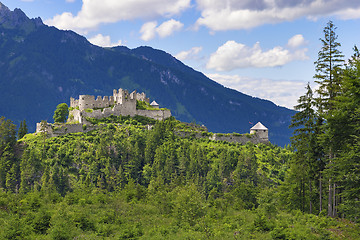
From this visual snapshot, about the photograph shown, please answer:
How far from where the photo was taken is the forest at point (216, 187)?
32500 mm

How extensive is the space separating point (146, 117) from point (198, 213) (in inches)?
3845

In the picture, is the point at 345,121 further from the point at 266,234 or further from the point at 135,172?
the point at 135,172

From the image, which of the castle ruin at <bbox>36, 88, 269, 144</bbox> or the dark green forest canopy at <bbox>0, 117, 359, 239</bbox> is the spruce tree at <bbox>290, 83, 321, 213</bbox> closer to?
the dark green forest canopy at <bbox>0, 117, 359, 239</bbox>

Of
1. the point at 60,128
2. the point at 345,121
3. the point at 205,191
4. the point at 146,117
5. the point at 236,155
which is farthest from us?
the point at 146,117

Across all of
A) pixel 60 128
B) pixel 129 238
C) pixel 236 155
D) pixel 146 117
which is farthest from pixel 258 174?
pixel 129 238

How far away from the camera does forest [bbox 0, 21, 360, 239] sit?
32500mm

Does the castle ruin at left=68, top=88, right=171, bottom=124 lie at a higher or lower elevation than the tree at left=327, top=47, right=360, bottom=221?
higher

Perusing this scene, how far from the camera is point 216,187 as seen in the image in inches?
3834

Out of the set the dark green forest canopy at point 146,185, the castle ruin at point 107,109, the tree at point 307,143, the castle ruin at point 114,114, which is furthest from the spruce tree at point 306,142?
the castle ruin at point 107,109

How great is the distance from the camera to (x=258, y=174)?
332ft

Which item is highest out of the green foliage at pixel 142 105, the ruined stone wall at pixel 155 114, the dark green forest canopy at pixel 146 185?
the green foliage at pixel 142 105

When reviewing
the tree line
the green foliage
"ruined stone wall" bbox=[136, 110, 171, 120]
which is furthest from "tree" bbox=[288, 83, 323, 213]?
the green foliage

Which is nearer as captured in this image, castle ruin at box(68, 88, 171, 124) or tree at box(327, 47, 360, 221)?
tree at box(327, 47, 360, 221)

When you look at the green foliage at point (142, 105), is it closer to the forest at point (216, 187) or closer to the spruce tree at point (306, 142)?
the forest at point (216, 187)
